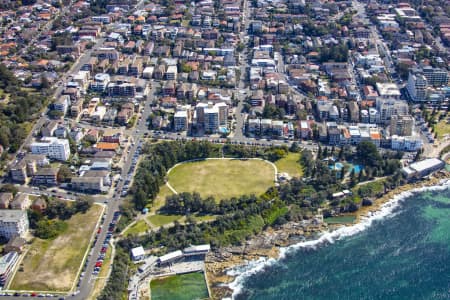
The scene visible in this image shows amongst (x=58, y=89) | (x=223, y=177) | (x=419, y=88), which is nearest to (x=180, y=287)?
(x=223, y=177)

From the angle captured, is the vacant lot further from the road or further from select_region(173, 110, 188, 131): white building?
select_region(173, 110, 188, 131): white building

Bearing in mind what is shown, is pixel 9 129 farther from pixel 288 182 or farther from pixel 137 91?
pixel 288 182

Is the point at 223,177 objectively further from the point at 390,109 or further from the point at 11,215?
the point at 390,109

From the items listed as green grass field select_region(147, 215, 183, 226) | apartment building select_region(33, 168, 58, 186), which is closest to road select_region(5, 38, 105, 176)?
apartment building select_region(33, 168, 58, 186)

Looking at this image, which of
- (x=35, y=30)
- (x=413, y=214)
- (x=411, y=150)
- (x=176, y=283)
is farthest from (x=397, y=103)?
(x=35, y=30)

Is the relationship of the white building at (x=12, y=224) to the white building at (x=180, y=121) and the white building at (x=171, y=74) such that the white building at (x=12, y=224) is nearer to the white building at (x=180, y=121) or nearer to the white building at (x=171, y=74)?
the white building at (x=180, y=121)

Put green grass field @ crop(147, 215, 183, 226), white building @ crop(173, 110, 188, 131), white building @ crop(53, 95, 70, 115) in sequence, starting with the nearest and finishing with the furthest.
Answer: green grass field @ crop(147, 215, 183, 226) < white building @ crop(173, 110, 188, 131) < white building @ crop(53, 95, 70, 115)

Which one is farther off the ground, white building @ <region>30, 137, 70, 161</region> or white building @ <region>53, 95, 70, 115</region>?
white building @ <region>53, 95, 70, 115</region>

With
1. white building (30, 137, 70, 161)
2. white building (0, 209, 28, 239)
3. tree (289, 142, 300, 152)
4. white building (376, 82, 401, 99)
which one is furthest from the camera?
white building (376, 82, 401, 99)
